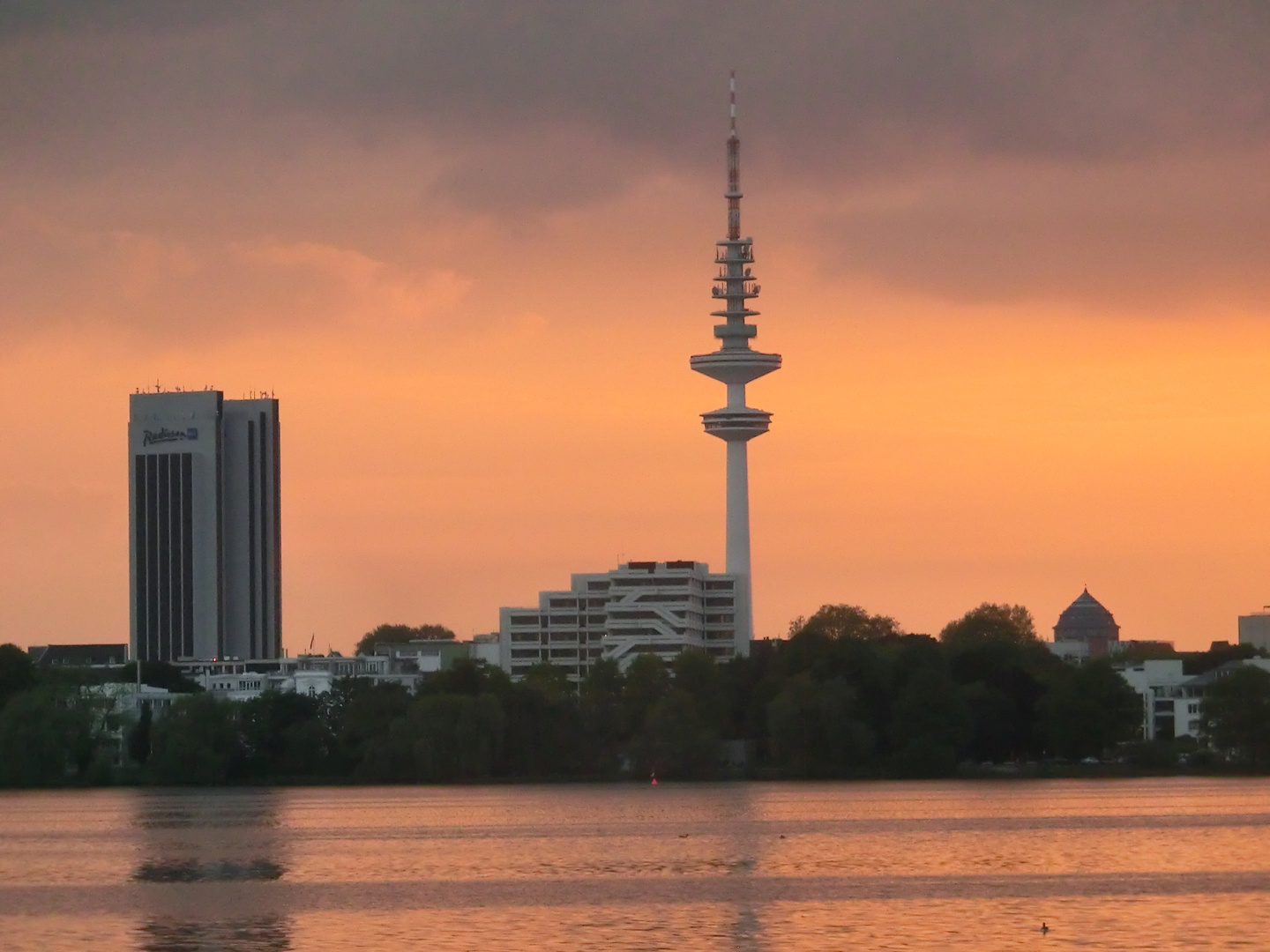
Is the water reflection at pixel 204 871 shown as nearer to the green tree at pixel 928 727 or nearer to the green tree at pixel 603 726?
the green tree at pixel 928 727

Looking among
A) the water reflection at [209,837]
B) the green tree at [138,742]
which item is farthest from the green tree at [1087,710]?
the green tree at [138,742]

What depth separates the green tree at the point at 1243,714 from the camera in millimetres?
168125

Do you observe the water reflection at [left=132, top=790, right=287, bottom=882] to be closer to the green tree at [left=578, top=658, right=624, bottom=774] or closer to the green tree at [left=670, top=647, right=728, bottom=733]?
the green tree at [left=578, top=658, right=624, bottom=774]

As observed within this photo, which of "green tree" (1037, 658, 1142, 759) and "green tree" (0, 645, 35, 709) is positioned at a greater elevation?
"green tree" (0, 645, 35, 709)

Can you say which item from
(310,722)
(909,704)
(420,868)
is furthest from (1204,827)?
(310,722)

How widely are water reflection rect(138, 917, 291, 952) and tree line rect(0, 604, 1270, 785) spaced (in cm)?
9189

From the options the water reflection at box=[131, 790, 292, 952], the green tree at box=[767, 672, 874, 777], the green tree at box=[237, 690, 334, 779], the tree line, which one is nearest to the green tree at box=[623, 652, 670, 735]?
the tree line

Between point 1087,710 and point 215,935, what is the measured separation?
112 metres

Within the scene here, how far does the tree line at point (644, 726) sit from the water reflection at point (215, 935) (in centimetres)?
9189

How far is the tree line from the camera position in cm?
16575

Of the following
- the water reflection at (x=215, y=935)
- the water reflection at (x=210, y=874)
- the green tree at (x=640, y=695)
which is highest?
the green tree at (x=640, y=695)

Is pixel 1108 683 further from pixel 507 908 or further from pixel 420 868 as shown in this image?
pixel 507 908

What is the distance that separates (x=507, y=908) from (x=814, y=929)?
36.1 ft

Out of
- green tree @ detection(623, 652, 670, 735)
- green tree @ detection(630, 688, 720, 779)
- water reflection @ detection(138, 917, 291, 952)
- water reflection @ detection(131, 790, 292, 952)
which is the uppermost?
green tree @ detection(623, 652, 670, 735)
